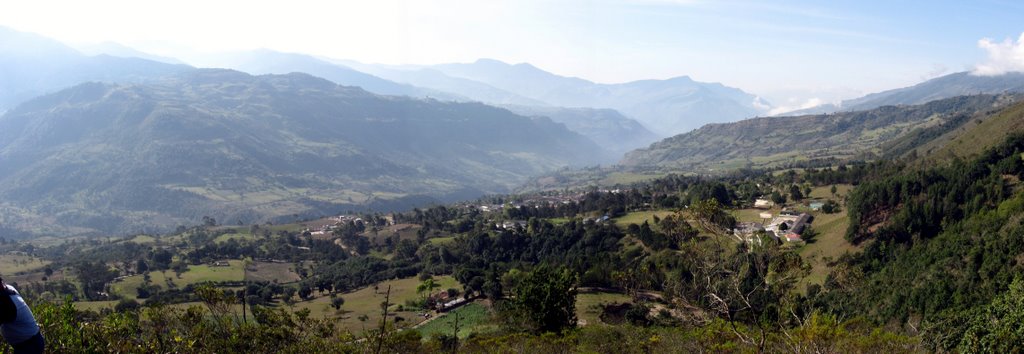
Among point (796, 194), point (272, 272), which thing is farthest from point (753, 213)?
point (272, 272)

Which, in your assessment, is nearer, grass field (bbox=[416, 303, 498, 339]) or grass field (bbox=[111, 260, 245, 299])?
grass field (bbox=[416, 303, 498, 339])

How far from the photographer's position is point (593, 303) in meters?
53.4

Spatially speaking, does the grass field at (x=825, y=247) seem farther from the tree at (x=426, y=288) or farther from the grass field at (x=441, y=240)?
the grass field at (x=441, y=240)

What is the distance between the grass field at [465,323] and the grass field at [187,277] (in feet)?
141

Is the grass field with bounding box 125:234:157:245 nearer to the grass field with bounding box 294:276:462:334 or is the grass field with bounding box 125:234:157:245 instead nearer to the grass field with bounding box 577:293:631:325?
the grass field with bounding box 294:276:462:334

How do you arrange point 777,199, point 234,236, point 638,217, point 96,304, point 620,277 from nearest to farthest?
point 620,277 → point 96,304 → point 777,199 → point 638,217 → point 234,236

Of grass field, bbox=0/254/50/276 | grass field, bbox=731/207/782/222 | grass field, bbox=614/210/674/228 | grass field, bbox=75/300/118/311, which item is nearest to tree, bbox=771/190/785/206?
grass field, bbox=731/207/782/222

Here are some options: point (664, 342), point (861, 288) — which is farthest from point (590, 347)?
point (861, 288)

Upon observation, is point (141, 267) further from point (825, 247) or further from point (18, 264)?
point (825, 247)

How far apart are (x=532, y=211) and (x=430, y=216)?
21.4m

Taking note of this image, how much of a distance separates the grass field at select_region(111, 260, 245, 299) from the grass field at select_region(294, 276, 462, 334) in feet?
71.3

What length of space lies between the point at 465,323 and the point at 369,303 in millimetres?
18258

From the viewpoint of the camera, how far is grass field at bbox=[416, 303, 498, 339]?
46500 millimetres

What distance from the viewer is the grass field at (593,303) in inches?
1912
